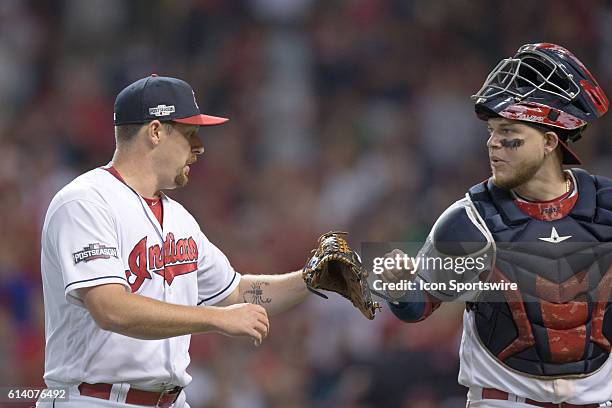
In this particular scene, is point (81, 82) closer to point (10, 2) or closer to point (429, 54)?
point (10, 2)

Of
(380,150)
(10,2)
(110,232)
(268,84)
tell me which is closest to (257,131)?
(268,84)

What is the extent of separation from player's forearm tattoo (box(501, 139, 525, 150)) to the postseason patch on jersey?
141 cm

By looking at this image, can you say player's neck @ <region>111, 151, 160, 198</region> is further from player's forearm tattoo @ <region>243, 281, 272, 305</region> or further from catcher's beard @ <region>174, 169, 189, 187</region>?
player's forearm tattoo @ <region>243, 281, 272, 305</region>

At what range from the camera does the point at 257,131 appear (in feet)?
27.2

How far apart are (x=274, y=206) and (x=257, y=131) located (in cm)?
80

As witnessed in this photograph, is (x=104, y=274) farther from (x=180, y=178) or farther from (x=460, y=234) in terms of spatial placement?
(x=460, y=234)

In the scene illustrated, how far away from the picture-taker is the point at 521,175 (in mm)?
3635

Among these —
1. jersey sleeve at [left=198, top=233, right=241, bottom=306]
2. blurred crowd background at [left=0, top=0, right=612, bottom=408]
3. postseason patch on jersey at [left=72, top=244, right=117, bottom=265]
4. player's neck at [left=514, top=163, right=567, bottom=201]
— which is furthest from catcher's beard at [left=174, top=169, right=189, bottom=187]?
blurred crowd background at [left=0, top=0, right=612, bottom=408]

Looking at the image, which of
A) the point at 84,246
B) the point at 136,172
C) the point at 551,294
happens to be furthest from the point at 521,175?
the point at 84,246

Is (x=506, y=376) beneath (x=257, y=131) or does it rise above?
beneath

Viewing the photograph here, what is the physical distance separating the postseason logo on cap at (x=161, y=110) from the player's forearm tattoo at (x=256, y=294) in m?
0.89

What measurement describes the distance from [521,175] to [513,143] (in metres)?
0.12

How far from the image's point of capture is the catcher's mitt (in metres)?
3.74

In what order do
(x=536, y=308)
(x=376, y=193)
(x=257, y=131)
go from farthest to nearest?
(x=257, y=131) → (x=376, y=193) → (x=536, y=308)
